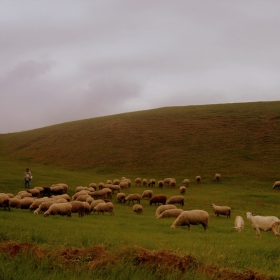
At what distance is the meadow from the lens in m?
6.61

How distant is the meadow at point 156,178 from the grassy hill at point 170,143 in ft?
0.65

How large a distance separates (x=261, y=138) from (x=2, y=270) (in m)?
56.1

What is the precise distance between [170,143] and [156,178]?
635 inches

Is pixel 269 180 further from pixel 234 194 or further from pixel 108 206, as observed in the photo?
pixel 108 206

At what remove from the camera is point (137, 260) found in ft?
22.1

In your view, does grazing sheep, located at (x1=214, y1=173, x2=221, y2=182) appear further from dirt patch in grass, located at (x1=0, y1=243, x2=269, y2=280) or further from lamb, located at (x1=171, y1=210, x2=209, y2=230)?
dirt patch in grass, located at (x1=0, y1=243, x2=269, y2=280)

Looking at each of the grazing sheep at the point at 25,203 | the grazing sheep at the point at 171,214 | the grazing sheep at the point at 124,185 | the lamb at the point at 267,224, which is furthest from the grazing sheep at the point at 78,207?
the grazing sheep at the point at 124,185

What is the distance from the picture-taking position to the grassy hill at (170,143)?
4834 cm

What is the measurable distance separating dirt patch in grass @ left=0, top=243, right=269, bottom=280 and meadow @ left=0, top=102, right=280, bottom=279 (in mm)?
38

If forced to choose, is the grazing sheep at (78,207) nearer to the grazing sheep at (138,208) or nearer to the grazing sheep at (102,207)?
the grazing sheep at (102,207)

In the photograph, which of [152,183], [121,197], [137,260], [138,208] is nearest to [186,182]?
[152,183]

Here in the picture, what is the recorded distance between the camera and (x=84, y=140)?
67.1 metres

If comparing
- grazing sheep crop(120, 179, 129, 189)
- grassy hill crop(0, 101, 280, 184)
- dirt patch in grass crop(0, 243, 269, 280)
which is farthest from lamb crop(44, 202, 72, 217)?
grassy hill crop(0, 101, 280, 184)

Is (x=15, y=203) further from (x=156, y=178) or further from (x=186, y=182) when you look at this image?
(x=156, y=178)
